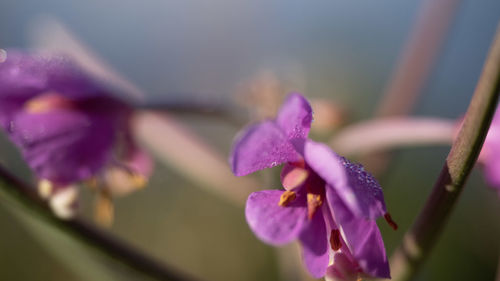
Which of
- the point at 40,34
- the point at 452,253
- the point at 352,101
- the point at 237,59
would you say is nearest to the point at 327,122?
the point at 40,34

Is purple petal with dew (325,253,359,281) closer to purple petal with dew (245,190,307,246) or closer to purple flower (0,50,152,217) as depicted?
purple petal with dew (245,190,307,246)

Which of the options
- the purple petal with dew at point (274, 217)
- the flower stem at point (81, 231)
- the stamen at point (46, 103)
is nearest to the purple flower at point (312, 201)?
the purple petal with dew at point (274, 217)

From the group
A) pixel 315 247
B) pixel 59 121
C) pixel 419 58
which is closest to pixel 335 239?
pixel 315 247

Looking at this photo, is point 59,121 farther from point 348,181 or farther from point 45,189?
point 348,181

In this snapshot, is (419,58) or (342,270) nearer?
(342,270)

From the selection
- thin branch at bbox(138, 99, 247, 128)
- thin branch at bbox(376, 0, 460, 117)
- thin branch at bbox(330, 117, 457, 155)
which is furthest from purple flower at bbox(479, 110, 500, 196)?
thin branch at bbox(138, 99, 247, 128)

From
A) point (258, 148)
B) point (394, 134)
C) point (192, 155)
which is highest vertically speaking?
point (258, 148)
